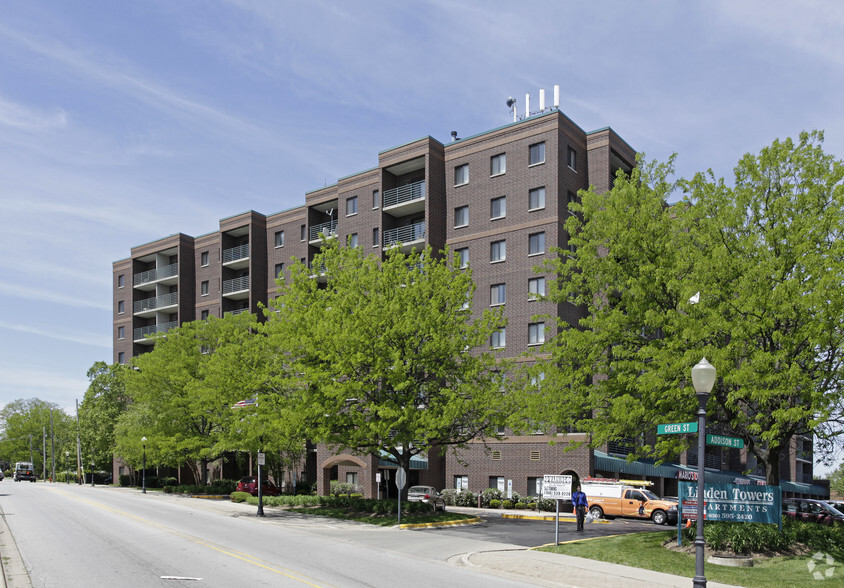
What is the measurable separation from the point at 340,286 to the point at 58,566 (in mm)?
18465

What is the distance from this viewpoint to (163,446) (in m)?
48.8

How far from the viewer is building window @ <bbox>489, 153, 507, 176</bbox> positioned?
154 feet

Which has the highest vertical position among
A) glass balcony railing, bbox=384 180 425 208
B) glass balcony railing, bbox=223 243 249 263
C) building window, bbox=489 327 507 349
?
glass balcony railing, bbox=384 180 425 208

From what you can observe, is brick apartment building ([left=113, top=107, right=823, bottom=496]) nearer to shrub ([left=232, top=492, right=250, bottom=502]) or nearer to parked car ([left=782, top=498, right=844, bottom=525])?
shrub ([left=232, top=492, right=250, bottom=502])

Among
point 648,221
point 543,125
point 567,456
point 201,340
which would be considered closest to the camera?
point 648,221

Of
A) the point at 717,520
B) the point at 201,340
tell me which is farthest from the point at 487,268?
the point at 717,520

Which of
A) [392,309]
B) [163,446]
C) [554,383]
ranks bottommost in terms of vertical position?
[163,446]

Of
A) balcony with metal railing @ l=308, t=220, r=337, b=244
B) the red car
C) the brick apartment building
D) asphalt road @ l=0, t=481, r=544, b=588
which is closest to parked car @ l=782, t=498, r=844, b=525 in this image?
the brick apartment building

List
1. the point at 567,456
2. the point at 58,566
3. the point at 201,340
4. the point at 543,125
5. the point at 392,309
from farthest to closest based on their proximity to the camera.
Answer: the point at 201,340 < the point at 543,125 < the point at 567,456 < the point at 392,309 < the point at 58,566

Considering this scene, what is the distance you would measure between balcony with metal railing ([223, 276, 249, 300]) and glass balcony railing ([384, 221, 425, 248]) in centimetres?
1904

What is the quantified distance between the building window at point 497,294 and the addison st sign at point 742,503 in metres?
26.3

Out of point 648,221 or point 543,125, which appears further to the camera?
point 543,125

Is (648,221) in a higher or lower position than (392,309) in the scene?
higher

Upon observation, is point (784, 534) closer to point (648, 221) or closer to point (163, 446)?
point (648, 221)
